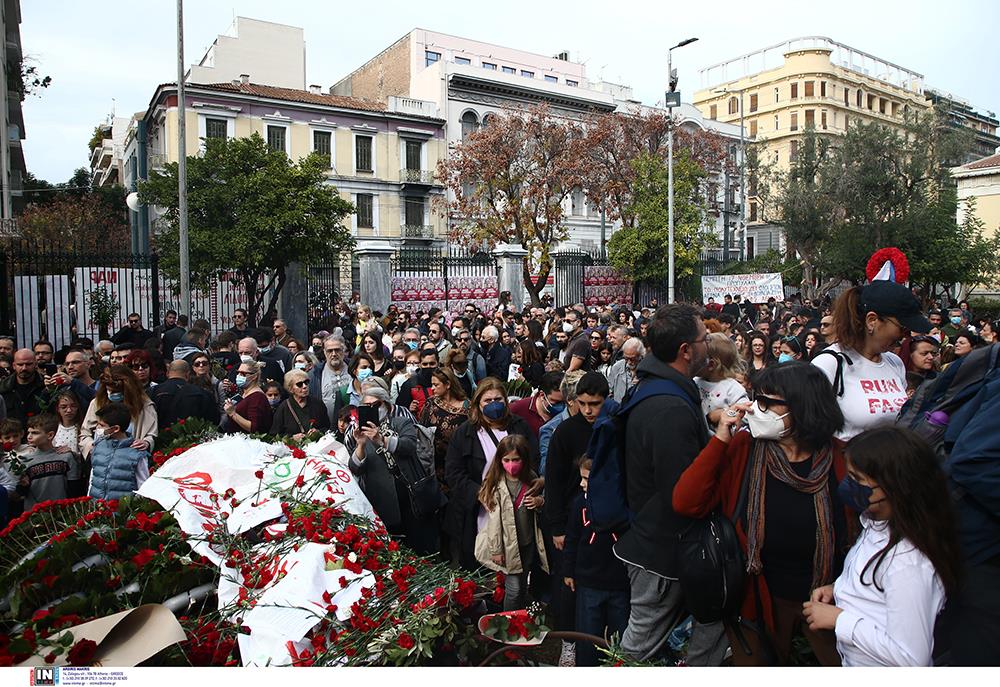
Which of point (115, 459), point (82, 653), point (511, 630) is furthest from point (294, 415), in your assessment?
point (82, 653)

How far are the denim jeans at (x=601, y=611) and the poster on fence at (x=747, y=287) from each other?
18.8m

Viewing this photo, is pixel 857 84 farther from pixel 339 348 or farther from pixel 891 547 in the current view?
pixel 339 348

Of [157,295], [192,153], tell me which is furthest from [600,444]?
[192,153]

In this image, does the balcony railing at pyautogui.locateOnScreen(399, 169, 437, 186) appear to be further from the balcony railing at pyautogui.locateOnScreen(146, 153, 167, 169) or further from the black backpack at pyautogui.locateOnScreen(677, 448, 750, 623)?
the black backpack at pyautogui.locateOnScreen(677, 448, 750, 623)

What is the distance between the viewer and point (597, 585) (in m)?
3.48

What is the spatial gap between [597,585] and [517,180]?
77.5 feet

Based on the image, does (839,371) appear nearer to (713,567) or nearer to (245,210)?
(713,567)

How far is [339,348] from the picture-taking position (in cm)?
738

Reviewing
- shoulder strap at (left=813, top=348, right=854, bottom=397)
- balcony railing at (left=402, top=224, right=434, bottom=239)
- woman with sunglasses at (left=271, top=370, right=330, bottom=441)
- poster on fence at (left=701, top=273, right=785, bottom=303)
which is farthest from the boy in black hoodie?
balcony railing at (left=402, top=224, right=434, bottom=239)

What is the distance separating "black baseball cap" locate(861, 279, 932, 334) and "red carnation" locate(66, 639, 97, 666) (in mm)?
3299

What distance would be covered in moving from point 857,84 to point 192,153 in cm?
1598

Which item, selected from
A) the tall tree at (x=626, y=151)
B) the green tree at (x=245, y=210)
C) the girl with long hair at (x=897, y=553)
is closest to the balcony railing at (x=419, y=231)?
the tall tree at (x=626, y=151)

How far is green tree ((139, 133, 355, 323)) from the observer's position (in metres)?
15.7

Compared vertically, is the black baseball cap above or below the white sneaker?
above
